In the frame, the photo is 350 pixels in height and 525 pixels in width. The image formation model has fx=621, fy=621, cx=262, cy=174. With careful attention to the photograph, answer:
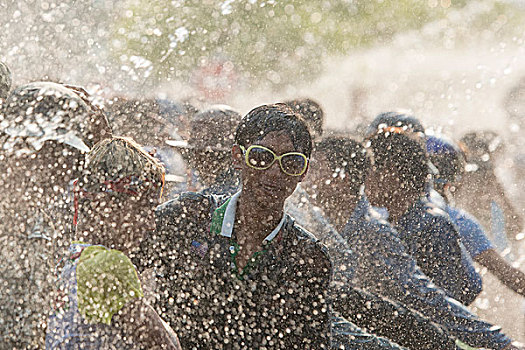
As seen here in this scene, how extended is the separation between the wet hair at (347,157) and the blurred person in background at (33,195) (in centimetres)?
152

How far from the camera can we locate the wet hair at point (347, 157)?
3.45 meters

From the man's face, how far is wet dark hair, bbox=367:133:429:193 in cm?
113

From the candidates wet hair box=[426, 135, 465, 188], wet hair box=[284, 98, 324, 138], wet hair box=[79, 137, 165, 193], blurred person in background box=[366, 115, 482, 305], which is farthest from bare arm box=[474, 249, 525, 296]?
wet hair box=[79, 137, 165, 193]

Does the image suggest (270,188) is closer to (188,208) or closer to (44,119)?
(188,208)

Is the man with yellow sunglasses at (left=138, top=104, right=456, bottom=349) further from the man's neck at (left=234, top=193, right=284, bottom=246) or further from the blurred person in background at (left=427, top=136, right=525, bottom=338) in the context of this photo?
the blurred person in background at (left=427, top=136, right=525, bottom=338)

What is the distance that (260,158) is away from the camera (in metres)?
2.31

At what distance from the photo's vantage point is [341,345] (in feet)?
8.30

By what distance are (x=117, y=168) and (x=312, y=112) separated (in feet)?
8.00

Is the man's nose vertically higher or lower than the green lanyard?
higher

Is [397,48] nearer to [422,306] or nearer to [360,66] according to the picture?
[360,66]

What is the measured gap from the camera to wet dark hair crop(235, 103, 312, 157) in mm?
2336

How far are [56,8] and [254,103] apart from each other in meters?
3.23

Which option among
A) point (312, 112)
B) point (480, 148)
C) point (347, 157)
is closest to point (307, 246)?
point (347, 157)

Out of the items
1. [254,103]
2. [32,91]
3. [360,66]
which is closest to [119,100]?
[32,91]
